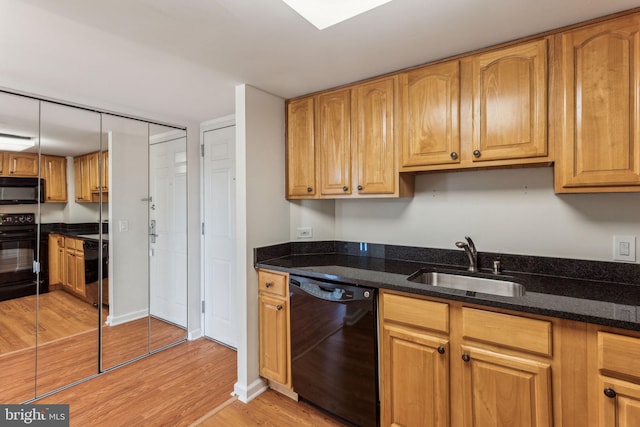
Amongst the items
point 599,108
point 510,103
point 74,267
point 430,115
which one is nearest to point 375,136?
point 430,115

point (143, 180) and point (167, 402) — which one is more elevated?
point (143, 180)

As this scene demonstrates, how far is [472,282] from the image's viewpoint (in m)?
1.79

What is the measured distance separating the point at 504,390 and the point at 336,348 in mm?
847

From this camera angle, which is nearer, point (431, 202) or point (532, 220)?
point (532, 220)

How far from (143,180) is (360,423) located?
254 centimetres

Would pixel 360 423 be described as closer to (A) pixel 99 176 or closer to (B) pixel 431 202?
(B) pixel 431 202

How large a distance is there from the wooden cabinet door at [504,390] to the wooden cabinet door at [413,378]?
10 centimetres

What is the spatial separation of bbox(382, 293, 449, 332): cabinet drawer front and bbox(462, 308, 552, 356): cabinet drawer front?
96mm

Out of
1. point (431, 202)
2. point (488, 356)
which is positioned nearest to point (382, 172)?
point (431, 202)

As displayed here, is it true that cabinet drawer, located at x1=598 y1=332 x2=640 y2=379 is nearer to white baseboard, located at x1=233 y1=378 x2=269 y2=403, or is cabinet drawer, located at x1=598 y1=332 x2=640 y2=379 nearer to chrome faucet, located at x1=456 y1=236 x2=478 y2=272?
chrome faucet, located at x1=456 y1=236 x2=478 y2=272

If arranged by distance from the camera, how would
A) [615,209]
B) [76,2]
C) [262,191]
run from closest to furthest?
[76,2] → [615,209] → [262,191]

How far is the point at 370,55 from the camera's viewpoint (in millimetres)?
1689

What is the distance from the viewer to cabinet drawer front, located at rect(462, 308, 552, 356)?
1.21 m

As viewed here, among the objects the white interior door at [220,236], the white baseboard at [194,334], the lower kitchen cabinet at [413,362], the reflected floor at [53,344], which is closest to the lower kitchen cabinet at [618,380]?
the lower kitchen cabinet at [413,362]
